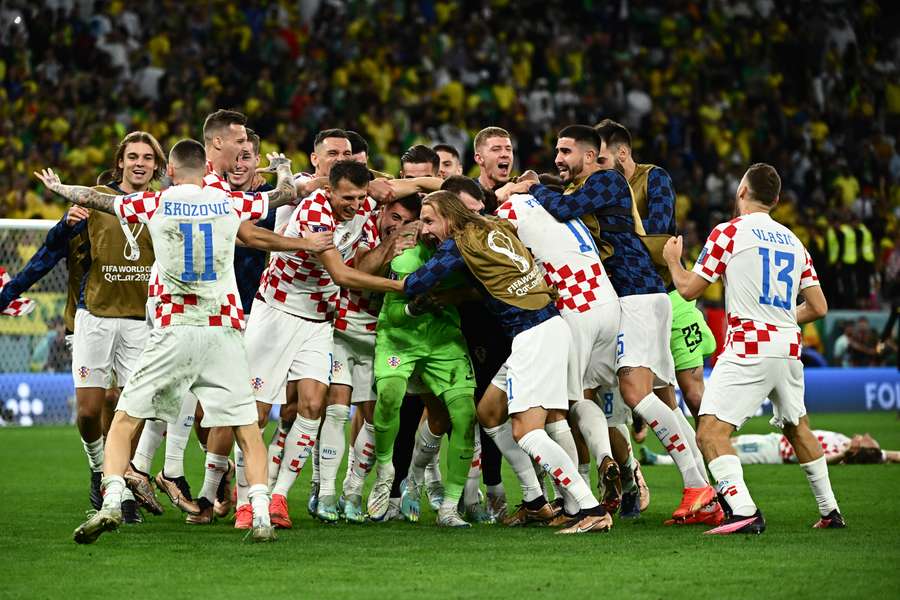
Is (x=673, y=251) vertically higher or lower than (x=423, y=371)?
higher

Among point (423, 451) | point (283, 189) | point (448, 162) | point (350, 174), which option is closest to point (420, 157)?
point (448, 162)

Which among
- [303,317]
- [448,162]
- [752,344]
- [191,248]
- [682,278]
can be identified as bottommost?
[752,344]

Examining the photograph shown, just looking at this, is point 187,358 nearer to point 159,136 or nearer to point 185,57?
point 159,136

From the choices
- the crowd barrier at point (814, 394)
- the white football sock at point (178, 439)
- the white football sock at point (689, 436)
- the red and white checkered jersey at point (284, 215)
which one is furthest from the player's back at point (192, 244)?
the crowd barrier at point (814, 394)

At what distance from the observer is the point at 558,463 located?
8.12 metres

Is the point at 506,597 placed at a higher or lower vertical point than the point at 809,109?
lower

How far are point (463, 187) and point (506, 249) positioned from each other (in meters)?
0.75

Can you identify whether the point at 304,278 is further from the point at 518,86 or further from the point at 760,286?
the point at 518,86

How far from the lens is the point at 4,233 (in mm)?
16297

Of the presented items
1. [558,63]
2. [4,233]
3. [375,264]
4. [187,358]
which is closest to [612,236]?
[375,264]

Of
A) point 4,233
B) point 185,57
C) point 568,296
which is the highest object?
point 185,57

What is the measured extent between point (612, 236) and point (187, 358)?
9.79 ft

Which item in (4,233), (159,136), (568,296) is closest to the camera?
(568,296)

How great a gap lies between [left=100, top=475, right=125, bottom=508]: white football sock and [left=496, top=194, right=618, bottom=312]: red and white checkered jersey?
2.98 m
